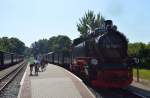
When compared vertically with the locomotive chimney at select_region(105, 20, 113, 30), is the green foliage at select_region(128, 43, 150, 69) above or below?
below

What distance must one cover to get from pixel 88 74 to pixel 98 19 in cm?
7415

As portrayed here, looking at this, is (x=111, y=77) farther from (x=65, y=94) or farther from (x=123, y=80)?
(x=65, y=94)

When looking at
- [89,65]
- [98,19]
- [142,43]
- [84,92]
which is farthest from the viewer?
[98,19]

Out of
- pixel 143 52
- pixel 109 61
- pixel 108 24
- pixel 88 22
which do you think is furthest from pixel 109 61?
pixel 88 22

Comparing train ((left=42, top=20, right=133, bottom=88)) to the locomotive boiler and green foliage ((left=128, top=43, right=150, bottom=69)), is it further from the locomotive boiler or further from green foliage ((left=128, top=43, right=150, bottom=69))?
green foliage ((left=128, top=43, right=150, bottom=69))

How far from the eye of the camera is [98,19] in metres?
90.4

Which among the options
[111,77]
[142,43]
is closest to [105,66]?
[111,77]

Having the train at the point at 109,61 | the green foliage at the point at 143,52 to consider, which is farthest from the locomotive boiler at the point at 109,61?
the green foliage at the point at 143,52

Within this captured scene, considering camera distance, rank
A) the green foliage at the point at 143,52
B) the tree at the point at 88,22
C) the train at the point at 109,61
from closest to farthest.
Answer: the train at the point at 109,61 < the green foliage at the point at 143,52 < the tree at the point at 88,22

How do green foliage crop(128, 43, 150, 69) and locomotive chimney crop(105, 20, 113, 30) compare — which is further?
green foliage crop(128, 43, 150, 69)

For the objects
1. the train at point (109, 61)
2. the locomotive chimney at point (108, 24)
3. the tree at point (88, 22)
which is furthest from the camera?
the tree at point (88, 22)

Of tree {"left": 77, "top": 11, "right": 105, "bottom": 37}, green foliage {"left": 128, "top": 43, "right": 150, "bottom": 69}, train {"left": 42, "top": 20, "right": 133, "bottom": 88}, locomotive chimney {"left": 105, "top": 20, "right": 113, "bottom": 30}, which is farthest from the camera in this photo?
tree {"left": 77, "top": 11, "right": 105, "bottom": 37}

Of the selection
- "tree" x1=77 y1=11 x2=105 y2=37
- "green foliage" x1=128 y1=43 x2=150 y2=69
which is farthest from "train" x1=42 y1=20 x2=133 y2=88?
"tree" x1=77 y1=11 x2=105 y2=37

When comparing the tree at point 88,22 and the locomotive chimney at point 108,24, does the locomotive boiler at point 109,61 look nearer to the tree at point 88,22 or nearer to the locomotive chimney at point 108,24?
the locomotive chimney at point 108,24
